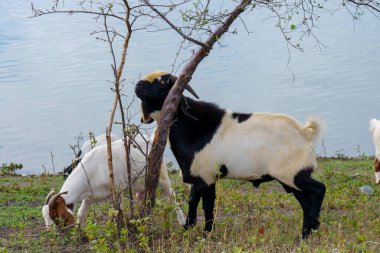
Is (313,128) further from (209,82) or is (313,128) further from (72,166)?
(209,82)

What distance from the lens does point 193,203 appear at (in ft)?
26.3

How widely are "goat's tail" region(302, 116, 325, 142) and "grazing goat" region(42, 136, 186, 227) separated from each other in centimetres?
172

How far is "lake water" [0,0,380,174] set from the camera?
21.8 meters

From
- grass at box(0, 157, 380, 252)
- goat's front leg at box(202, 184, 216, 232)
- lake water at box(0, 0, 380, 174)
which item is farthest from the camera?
lake water at box(0, 0, 380, 174)

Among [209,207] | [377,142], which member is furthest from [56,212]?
[377,142]

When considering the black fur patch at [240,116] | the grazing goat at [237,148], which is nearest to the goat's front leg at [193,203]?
the grazing goat at [237,148]

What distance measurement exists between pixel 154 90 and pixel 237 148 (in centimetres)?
106

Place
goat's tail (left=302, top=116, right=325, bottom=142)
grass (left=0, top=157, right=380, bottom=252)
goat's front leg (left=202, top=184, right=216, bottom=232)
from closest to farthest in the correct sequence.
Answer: grass (left=0, top=157, right=380, bottom=252), goat's tail (left=302, top=116, right=325, bottom=142), goat's front leg (left=202, top=184, right=216, bottom=232)

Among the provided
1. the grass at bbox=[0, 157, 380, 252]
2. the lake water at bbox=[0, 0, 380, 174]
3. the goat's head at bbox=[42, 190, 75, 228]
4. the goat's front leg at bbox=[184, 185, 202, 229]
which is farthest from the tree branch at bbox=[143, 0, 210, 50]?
the lake water at bbox=[0, 0, 380, 174]

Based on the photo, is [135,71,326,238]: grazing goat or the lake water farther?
the lake water

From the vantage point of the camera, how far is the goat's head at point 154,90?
8.00 meters

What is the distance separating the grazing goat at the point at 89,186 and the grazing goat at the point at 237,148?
34.6 inches

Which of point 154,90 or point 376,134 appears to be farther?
point 376,134

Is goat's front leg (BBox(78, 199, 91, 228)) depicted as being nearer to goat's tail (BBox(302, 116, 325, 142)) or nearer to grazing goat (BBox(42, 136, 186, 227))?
grazing goat (BBox(42, 136, 186, 227))
